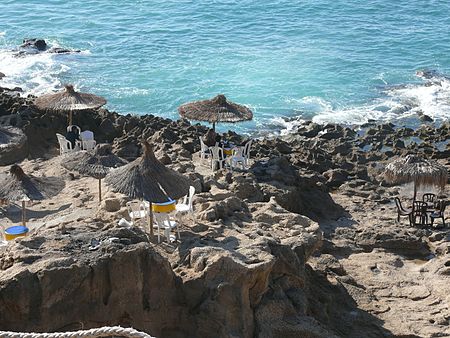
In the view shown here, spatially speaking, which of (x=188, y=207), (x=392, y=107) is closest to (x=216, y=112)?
(x=188, y=207)

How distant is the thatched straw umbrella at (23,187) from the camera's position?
46.6 feet

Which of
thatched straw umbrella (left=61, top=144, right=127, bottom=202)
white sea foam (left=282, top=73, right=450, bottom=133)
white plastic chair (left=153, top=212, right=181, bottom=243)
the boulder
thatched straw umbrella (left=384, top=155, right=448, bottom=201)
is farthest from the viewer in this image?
white sea foam (left=282, top=73, right=450, bottom=133)

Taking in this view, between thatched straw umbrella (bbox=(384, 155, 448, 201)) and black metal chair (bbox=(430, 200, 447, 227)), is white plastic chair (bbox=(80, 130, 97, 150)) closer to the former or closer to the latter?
thatched straw umbrella (bbox=(384, 155, 448, 201))

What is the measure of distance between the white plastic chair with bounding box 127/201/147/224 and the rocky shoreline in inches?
12.3

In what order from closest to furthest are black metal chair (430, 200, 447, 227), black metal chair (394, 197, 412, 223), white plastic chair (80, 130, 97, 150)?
1. black metal chair (430, 200, 447, 227)
2. black metal chair (394, 197, 412, 223)
3. white plastic chair (80, 130, 97, 150)

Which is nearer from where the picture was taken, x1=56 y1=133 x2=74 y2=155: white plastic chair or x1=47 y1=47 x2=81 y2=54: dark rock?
x1=56 y1=133 x2=74 y2=155: white plastic chair

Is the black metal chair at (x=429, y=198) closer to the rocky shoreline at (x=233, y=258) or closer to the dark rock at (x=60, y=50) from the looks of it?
the rocky shoreline at (x=233, y=258)

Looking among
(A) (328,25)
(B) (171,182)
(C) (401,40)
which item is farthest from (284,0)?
(B) (171,182)

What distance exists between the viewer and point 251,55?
4003 cm

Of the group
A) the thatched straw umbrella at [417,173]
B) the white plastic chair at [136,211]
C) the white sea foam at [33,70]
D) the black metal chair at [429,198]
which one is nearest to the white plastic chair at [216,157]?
the thatched straw umbrella at [417,173]

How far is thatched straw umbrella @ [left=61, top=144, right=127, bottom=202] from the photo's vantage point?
15.5 metres

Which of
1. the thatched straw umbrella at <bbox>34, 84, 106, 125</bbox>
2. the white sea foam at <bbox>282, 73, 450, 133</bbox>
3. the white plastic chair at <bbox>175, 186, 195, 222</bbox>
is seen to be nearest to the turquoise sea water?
the white sea foam at <bbox>282, 73, 450, 133</bbox>

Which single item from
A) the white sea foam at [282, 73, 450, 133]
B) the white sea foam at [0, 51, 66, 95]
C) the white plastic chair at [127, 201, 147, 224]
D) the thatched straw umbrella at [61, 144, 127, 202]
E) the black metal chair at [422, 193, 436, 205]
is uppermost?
the thatched straw umbrella at [61, 144, 127, 202]

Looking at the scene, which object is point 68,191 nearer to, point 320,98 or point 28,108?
point 28,108
